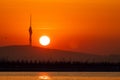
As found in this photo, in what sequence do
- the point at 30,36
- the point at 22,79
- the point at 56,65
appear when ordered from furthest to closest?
the point at 56,65 → the point at 30,36 → the point at 22,79

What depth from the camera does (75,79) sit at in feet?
168

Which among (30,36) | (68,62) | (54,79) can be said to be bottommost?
(68,62)

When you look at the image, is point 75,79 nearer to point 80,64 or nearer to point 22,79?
point 22,79

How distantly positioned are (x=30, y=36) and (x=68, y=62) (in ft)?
63.2

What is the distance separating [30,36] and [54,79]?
45.9 m

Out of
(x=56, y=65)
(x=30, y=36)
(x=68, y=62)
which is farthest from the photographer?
(x=68, y=62)

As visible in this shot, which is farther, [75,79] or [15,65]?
[15,65]

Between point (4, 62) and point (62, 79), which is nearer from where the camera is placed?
point (62, 79)

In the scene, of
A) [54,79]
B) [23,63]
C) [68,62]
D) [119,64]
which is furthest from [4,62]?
[54,79]

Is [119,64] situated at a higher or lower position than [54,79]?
lower

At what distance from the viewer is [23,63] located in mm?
109438

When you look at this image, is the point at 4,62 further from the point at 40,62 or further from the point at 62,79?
the point at 62,79

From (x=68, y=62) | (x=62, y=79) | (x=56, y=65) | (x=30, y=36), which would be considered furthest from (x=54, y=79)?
(x=68, y=62)

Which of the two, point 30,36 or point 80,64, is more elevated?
point 30,36
